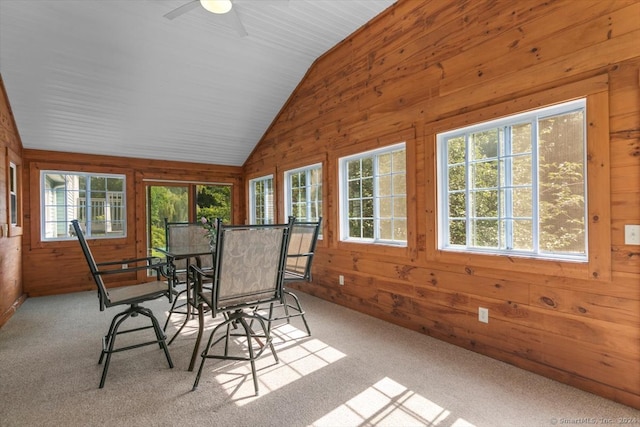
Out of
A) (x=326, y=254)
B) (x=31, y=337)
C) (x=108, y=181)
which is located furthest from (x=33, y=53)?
(x=326, y=254)

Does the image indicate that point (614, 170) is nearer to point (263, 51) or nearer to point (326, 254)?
point (326, 254)

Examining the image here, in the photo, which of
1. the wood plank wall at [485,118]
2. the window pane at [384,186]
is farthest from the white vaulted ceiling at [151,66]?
the window pane at [384,186]

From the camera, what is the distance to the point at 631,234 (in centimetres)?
195

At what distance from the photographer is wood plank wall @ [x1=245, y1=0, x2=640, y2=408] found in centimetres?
200

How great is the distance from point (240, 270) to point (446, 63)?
252cm

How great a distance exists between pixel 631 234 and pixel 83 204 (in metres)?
6.70

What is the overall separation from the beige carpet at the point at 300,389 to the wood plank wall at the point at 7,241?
106 centimetres

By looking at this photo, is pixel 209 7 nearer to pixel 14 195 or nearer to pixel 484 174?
pixel 484 174

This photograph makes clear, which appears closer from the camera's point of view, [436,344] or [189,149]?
[436,344]

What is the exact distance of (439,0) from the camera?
304cm

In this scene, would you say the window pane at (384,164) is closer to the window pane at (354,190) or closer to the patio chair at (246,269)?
the window pane at (354,190)

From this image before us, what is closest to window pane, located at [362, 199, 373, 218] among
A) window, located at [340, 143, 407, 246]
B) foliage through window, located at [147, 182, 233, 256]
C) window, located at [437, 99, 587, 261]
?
window, located at [340, 143, 407, 246]

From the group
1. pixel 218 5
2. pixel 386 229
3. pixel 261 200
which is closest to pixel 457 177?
pixel 386 229

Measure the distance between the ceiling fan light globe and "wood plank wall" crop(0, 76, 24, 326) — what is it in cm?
286
